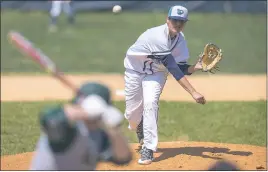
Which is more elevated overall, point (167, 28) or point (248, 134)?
point (167, 28)

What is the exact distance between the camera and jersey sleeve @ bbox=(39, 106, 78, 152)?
13.3 feet

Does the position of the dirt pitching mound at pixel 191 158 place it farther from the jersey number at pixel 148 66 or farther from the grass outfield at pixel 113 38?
the grass outfield at pixel 113 38

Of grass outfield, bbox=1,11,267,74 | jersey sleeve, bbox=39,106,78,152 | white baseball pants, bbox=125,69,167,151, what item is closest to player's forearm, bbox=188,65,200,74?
white baseball pants, bbox=125,69,167,151

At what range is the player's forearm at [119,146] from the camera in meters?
4.17

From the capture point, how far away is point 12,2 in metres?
23.1

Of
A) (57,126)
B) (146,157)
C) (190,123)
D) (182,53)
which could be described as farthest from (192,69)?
(57,126)

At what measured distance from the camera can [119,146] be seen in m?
4.25

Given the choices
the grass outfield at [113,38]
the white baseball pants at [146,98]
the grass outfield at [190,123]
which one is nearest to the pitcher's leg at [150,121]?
the white baseball pants at [146,98]

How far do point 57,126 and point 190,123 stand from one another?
7313mm

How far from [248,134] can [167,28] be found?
3596mm

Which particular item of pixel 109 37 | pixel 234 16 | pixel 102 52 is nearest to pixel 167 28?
pixel 102 52

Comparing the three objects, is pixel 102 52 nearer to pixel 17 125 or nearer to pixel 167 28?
pixel 17 125

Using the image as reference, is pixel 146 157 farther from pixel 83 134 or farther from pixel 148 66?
pixel 83 134

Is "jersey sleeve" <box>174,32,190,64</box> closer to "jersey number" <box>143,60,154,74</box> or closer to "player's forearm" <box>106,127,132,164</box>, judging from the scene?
"jersey number" <box>143,60,154,74</box>
